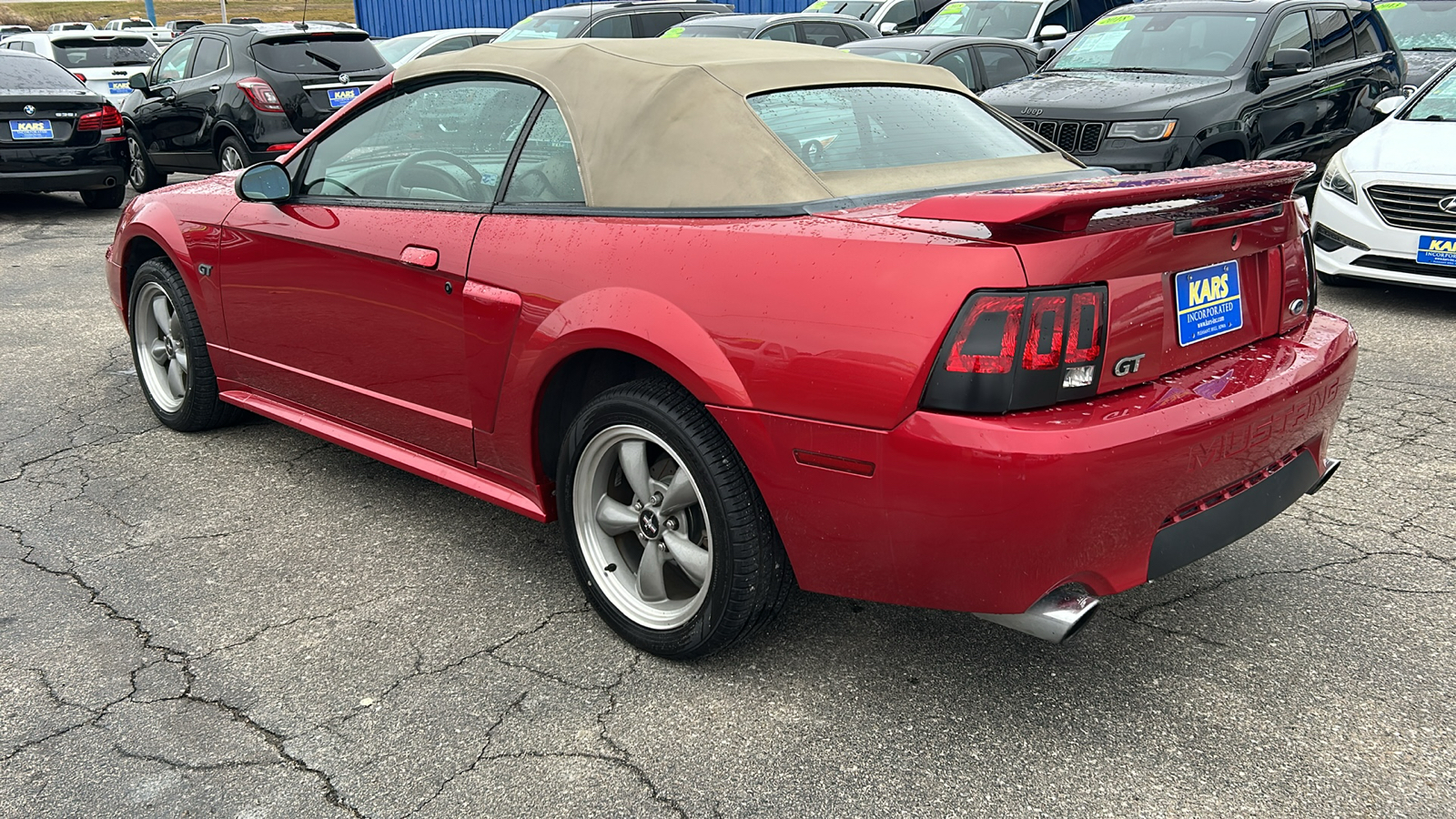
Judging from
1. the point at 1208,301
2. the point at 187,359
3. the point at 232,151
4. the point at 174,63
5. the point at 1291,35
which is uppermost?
the point at 1291,35

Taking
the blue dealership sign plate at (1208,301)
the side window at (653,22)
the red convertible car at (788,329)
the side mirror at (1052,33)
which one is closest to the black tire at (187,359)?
the red convertible car at (788,329)

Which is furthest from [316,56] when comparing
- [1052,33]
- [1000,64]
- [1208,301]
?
[1208,301]

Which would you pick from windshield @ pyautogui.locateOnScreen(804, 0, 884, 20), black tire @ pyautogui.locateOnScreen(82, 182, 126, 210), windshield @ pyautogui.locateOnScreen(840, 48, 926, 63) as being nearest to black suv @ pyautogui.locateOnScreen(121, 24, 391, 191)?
black tire @ pyautogui.locateOnScreen(82, 182, 126, 210)

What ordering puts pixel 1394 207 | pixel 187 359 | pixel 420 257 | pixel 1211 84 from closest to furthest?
pixel 420 257, pixel 187 359, pixel 1394 207, pixel 1211 84

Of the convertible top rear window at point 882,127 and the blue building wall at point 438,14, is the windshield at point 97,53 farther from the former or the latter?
the convertible top rear window at point 882,127

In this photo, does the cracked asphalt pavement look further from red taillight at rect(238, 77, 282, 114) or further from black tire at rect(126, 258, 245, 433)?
red taillight at rect(238, 77, 282, 114)

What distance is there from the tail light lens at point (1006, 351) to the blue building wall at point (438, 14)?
878 inches

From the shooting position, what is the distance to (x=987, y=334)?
2.20 m

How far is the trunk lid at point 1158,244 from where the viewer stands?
87.3 inches

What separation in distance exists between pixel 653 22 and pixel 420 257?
1221 centimetres

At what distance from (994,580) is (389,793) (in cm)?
131

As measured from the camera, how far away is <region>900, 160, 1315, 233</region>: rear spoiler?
6.99ft

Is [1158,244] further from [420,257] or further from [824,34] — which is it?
[824,34]

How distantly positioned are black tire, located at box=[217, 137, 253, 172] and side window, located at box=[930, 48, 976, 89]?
6.47 metres
